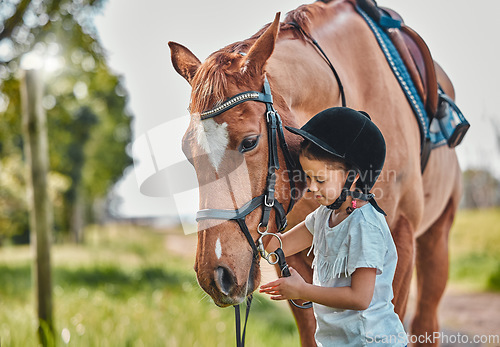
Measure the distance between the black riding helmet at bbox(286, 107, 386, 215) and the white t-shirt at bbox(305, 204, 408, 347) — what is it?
11 centimetres

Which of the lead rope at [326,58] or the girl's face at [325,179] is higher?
the lead rope at [326,58]

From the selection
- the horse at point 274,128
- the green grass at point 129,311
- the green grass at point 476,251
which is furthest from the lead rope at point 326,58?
the green grass at point 476,251

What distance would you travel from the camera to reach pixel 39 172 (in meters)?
4.57

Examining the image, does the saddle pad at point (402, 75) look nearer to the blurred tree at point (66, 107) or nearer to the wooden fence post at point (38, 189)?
the blurred tree at point (66, 107)

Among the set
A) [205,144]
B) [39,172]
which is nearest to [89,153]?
[39,172]

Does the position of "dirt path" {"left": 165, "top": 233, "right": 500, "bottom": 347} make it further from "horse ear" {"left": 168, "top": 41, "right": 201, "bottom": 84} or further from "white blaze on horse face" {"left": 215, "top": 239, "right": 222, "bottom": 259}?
"white blaze on horse face" {"left": 215, "top": 239, "right": 222, "bottom": 259}

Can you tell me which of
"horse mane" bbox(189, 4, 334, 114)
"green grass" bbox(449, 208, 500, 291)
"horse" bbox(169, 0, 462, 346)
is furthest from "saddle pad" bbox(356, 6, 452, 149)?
"green grass" bbox(449, 208, 500, 291)

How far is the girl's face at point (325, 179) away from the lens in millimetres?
1400

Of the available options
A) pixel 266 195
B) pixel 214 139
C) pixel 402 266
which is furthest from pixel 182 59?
pixel 402 266

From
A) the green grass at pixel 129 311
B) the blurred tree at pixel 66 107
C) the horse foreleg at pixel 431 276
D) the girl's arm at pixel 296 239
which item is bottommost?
the green grass at pixel 129 311

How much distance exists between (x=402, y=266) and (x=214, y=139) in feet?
3.81

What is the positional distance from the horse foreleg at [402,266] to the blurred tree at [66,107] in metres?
2.83

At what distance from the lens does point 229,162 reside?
1.43 metres

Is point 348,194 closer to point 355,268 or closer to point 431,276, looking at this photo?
point 355,268
